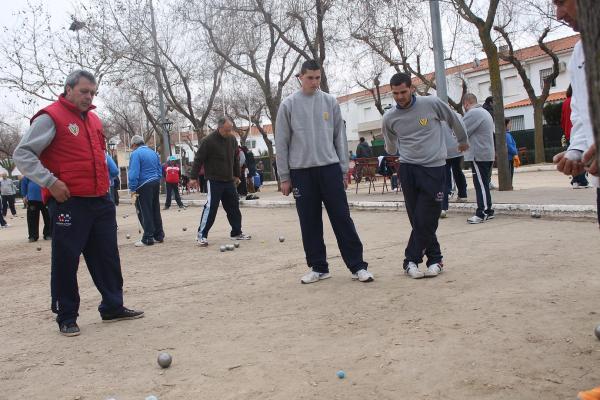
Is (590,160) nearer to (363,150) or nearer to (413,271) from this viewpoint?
(413,271)

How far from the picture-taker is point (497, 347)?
11.1 ft

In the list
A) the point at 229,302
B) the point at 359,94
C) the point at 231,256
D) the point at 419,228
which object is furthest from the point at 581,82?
the point at 359,94

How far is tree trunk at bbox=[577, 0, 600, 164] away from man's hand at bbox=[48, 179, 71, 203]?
3.65 m

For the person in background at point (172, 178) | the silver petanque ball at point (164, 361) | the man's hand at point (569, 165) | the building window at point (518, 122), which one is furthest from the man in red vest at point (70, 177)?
the building window at point (518, 122)

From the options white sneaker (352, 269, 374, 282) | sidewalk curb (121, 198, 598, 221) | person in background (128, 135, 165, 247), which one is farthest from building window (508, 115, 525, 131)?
white sneaker (352, 269, 374, 282)

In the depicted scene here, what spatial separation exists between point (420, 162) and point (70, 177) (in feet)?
9.79

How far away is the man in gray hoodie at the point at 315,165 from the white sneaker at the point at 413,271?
1.26 ft

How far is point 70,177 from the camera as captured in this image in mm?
4574

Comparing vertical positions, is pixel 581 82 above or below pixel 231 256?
above

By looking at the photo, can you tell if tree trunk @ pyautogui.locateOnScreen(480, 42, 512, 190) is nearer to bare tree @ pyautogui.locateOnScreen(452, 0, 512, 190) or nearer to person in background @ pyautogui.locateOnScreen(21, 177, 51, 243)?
bare tree @ pyautogui.locateOnScreen(452, 0, 512, 190)

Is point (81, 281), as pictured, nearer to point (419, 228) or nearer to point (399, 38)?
point (419, 228)

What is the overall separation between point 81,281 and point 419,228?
3.89m

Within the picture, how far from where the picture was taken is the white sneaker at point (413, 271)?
541 centimetres

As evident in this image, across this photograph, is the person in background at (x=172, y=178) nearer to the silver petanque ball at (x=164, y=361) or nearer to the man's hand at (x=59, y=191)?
the man's hand at (x=59, y=191)
